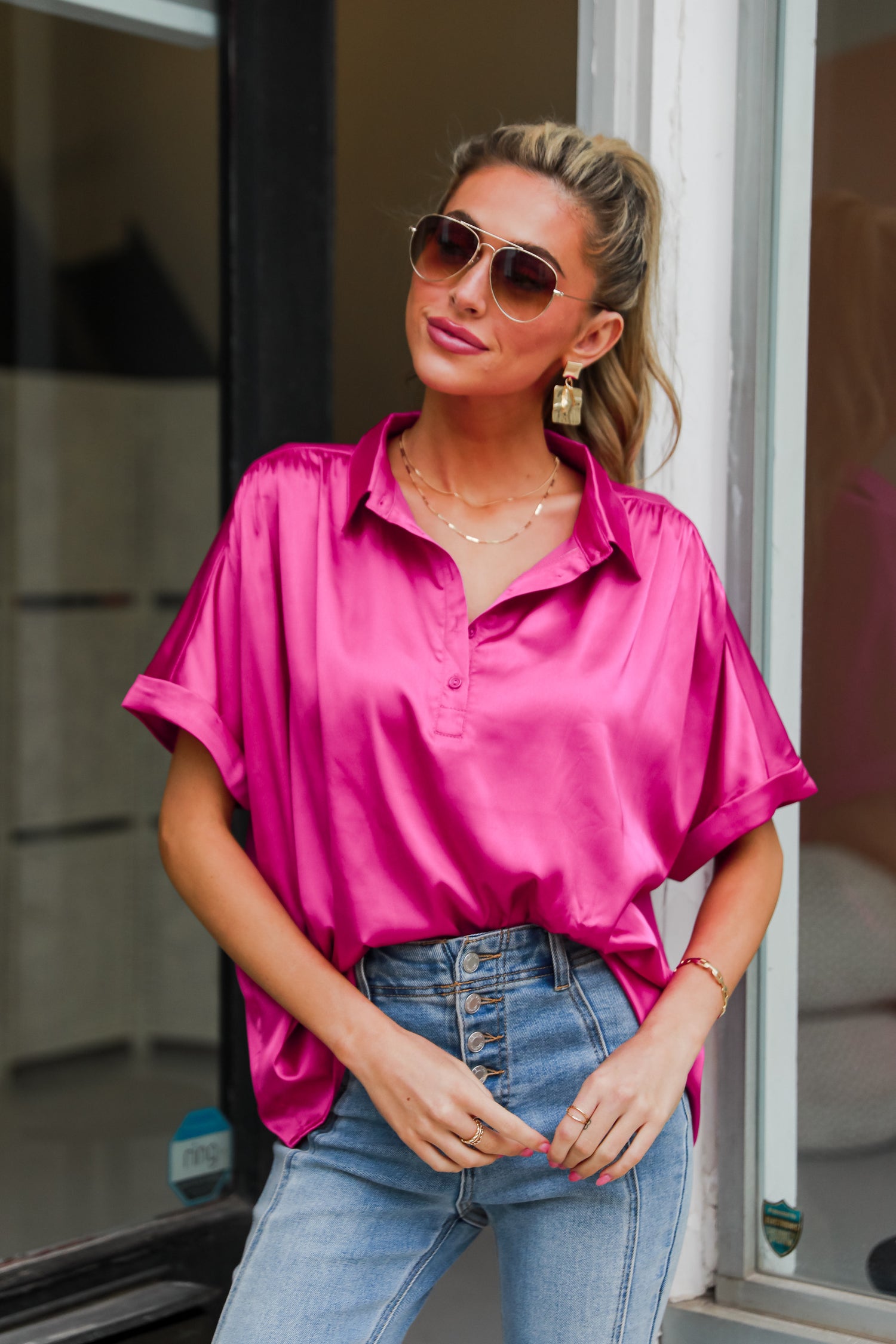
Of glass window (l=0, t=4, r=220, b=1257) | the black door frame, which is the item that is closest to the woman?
the black door frame

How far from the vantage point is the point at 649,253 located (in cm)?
149

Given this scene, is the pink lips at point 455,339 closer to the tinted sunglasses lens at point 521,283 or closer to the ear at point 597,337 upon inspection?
the tinted sunglasses lens at point 521,283

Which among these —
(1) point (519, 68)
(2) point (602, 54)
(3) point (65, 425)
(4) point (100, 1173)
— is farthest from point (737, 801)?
(3) point (65, 425)

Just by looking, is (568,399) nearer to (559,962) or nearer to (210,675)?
(210,675)

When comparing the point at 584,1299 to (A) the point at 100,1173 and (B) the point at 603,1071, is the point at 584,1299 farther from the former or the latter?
(A) the point at 100,1173

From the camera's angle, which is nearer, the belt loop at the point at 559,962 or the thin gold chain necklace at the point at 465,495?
the belt loop at the point at 559,962

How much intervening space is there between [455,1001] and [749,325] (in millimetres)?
1172

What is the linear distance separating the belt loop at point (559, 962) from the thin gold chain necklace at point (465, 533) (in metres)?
0.42

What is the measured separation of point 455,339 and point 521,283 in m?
0.09

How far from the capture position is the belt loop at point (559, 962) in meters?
1.28

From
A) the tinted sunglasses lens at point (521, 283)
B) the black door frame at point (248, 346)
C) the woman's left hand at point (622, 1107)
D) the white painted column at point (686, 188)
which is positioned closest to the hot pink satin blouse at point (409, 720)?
the woman's left hand at point (622, 1107)

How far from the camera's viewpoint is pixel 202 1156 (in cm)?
232

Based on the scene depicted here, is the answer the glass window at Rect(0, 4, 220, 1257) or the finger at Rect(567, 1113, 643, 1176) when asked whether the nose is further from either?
the glass window at Rect(0, 4, 220, 1257)

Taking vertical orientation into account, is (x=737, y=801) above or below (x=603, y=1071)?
above
